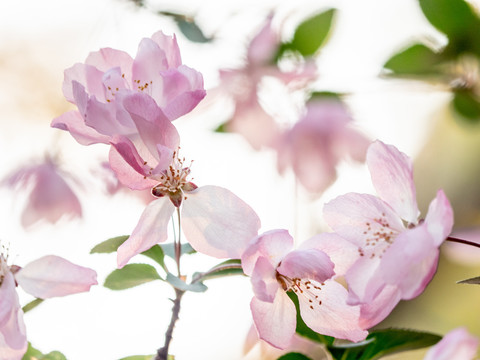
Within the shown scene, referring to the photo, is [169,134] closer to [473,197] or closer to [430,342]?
[430,342]

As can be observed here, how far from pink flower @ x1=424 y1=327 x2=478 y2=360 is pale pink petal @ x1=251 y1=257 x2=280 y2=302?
105 millimetres

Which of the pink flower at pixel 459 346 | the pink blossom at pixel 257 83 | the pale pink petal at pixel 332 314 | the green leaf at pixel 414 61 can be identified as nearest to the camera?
the pink flower at pixel 459 346

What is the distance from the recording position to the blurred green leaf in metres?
0.71

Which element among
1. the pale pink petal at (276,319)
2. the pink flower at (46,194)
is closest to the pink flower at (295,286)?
the pale pink petal at (276,319)

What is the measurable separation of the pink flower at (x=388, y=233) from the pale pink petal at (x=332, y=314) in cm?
3

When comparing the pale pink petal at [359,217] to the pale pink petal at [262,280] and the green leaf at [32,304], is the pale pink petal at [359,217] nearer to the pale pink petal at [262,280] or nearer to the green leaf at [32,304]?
the pale pink petal at [262,280]

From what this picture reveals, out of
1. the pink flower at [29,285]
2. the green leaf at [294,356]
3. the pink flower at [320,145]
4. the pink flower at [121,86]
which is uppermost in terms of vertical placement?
the pink flower at [121,86]

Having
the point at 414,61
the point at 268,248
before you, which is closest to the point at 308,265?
the point at 268,248

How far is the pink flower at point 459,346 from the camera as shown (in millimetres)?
300

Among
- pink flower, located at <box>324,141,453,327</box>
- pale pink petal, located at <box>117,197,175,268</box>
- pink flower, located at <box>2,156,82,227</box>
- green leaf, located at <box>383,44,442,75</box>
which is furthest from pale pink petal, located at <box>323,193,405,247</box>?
pink flower, located at <box>2,156,82,227</box>

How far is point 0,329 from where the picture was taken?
389mm

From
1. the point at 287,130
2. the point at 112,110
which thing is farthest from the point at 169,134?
the point at 287,130

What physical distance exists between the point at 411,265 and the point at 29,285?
0.76 feet

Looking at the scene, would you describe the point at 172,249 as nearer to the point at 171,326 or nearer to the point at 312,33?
the point at 171,326
